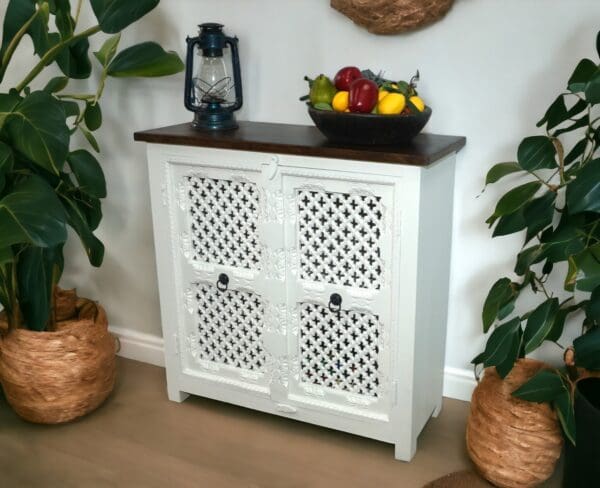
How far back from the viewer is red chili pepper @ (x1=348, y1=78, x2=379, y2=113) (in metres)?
1.76

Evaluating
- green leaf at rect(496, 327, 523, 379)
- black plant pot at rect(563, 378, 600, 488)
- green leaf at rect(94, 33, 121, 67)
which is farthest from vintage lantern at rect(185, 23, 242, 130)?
black plant pot at rect(563, 378, 600, 488)

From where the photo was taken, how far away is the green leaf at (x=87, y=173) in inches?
83.7

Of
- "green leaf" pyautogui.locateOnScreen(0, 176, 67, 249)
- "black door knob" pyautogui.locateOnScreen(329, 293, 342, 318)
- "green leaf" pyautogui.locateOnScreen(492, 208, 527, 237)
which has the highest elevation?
"green leaf" pyautogui.locateOnScreen(0, 176, 67, 249)

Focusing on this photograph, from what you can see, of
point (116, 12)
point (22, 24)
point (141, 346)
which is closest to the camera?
point (116, 12)

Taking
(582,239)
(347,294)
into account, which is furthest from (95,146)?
(582,239)

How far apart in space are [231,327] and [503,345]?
2.80ft

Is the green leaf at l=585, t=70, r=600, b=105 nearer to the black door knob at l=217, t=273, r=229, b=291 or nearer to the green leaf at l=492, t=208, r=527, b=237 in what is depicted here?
the green leaf at l=492, t=208, r=527, b=237

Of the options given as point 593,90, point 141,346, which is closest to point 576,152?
Answer: point 593,90

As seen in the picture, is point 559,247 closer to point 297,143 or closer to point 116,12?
point 297,143

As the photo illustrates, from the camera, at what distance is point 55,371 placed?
212cm

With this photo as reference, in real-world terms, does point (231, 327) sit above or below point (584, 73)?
→ below

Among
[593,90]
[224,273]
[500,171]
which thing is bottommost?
[224,273]

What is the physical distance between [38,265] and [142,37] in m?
0.86

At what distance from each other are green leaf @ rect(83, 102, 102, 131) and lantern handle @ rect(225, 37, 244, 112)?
18.0 inches
